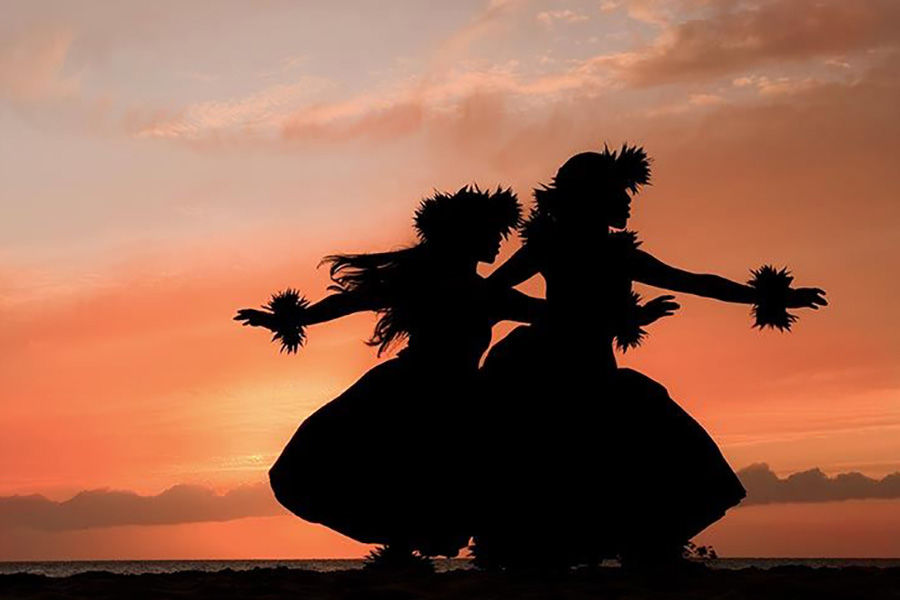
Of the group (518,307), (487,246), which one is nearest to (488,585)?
(518,307)

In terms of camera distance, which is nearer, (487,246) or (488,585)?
(488,585)

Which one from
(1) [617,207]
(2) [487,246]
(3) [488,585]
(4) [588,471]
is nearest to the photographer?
(3) [488,585]

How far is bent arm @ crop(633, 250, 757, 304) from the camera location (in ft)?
27.8

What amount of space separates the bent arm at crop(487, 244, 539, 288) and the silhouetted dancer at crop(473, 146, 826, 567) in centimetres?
2

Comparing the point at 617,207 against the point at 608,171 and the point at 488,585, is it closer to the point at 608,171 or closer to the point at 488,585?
the point at 608,171

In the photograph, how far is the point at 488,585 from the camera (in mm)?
6949

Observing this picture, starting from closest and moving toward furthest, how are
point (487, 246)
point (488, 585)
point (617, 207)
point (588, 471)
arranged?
point (488, 585) → point (588, 471) → point (617, 207) → point (487, 246)

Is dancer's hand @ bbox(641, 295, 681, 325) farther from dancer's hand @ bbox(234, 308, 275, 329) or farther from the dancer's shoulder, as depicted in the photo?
dancer's hand @ bbox(234, 308, 275, 329)

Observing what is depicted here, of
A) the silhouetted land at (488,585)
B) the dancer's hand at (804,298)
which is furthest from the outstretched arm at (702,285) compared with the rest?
the silhouetted land at (488,585)

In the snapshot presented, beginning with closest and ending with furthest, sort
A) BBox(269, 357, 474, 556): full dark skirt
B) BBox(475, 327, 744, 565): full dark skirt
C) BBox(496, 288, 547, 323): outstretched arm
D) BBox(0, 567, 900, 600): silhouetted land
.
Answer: BBox(0, 567, 900, 600): silhouetted land
BBox(475, 327, 744, 565): full dark skirt
BBox(269, 357, 474, 556): full dark skirt
BBox(496, 288, 547, 323): outstretched arm

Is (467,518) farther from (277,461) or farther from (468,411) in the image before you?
(277,461)

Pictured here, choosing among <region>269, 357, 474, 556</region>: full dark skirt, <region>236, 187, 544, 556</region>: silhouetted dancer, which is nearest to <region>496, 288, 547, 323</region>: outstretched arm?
<region>236, 187, 544, 556</region>: silhouetted dancer

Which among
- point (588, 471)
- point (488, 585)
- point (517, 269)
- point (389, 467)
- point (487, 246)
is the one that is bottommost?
point (488, 585)

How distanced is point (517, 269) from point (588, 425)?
4.50 feet
